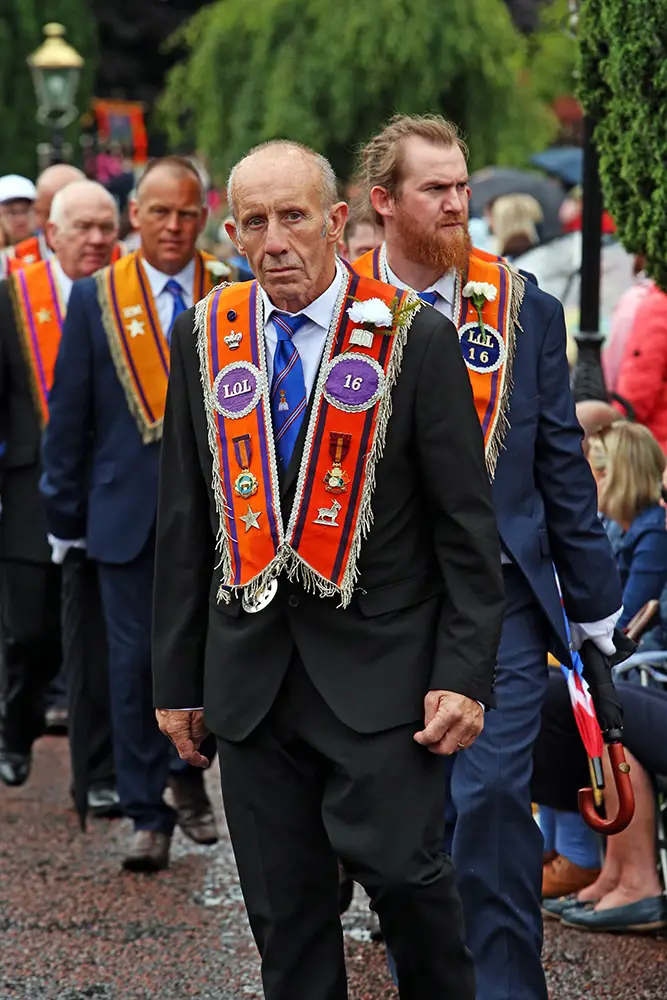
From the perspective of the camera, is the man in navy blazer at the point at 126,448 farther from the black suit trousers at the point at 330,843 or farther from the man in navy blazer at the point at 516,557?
the black suit trousers at the point at 330,843

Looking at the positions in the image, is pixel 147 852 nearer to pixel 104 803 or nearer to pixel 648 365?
pixel 104 803

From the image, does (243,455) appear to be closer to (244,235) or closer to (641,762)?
(244,235)

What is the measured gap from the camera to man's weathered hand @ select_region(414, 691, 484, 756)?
12.7 ft

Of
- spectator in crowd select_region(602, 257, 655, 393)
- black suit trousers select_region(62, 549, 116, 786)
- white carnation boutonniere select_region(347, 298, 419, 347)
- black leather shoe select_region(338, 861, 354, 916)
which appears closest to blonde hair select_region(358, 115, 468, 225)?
white carnation boutonniere select_region(347, 298, 419, 347)

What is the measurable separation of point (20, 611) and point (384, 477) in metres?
4.02

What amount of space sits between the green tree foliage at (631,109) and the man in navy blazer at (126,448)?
140 cm

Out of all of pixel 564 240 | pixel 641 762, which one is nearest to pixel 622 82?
pixel 641 762

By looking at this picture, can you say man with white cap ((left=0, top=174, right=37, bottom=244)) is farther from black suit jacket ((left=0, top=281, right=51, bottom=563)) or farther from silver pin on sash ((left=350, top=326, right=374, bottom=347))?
silver pin on sash ((left=350, top=326, right=374, bottom=347))

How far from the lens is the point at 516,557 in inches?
185

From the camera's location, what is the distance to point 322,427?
3.97 m

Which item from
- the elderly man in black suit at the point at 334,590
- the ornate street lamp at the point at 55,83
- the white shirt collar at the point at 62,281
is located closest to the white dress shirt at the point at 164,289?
the white shirt collar at the point at 62,281

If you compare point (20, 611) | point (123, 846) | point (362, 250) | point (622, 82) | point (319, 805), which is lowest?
point (123, 846)

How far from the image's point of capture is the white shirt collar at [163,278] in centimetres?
680

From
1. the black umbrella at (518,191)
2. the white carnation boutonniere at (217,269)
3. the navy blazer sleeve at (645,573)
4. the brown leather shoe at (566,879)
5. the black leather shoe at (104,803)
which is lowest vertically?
the black leather shoe at (104,803)
